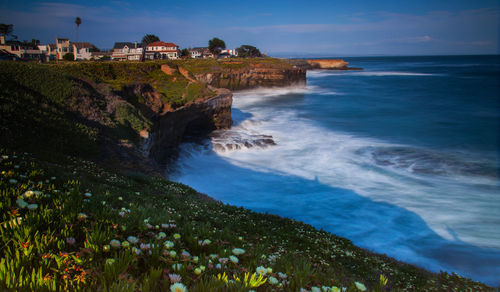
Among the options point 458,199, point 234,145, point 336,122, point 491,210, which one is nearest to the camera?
point 491,210

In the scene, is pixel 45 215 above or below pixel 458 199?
above

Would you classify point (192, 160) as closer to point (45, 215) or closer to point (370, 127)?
point (45, 215)

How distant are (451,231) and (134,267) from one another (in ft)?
54.6

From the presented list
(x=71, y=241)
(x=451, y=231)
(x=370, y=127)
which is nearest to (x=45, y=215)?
(x=71, y=241)

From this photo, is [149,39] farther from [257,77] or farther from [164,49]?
[257,77]

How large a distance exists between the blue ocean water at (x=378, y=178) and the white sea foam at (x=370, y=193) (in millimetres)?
67

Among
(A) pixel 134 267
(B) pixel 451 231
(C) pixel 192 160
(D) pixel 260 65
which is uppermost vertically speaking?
(D) pixel 260 65

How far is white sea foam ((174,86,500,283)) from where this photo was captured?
13.6m

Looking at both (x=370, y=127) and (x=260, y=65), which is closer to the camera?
(x=370, y=127)

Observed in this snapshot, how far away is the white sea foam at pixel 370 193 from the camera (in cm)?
1361

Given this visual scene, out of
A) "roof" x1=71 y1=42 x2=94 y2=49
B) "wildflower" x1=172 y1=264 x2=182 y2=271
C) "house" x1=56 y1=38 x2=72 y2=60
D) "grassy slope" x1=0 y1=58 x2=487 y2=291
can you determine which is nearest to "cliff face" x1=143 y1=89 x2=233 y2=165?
"grassy slope" x1=0 y1=58 x2=487 y2=291

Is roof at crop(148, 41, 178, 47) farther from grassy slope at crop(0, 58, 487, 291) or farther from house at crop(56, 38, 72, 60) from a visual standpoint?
grassy slope at crop(0, 58, 487, 291)

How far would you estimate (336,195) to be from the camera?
18172 millimetres

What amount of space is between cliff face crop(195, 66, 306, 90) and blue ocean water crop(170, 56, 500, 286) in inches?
1009
